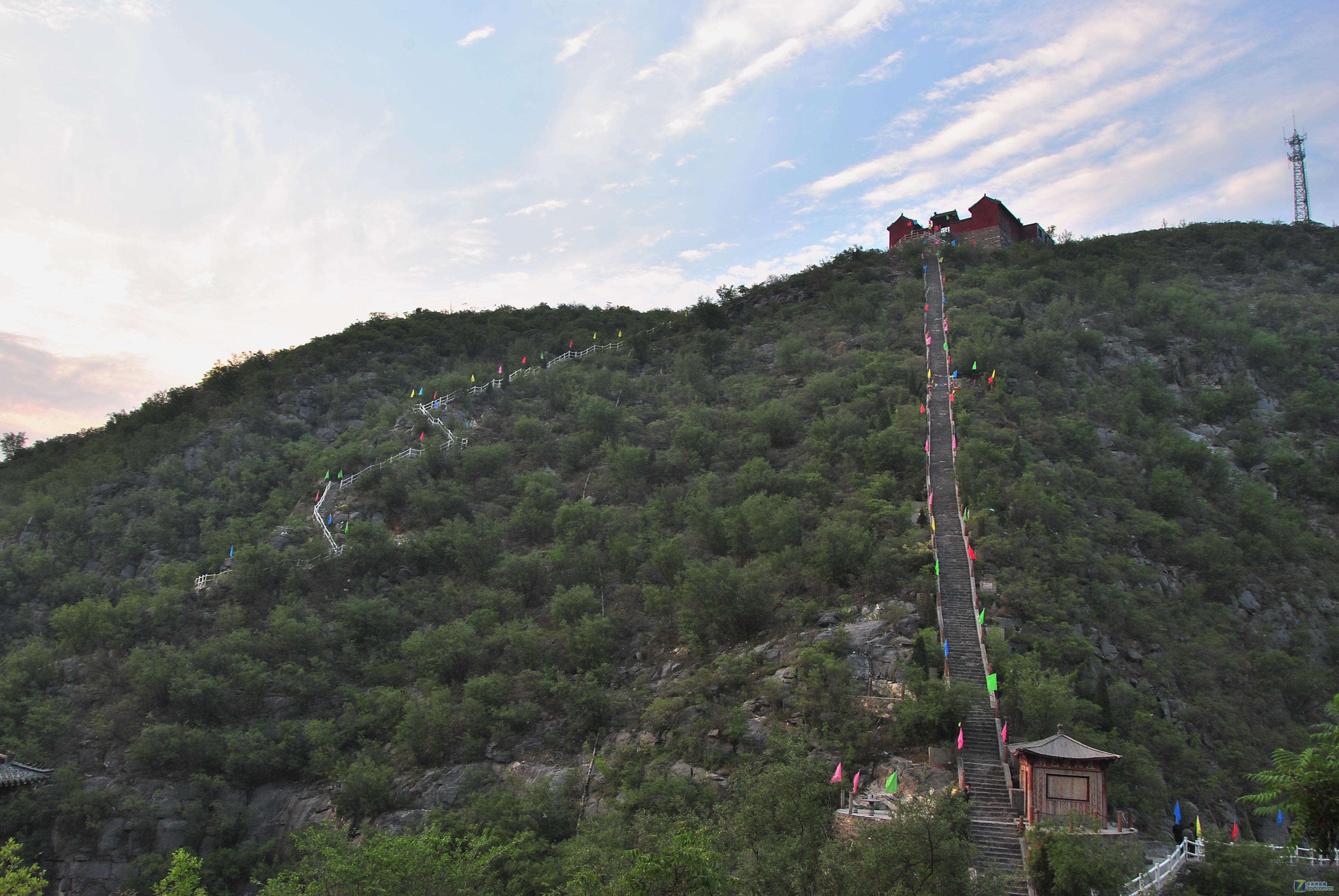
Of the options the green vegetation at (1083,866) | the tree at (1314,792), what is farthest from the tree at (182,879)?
the tree at (1314,792)

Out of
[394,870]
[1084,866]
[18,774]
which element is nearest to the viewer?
[1084,866]

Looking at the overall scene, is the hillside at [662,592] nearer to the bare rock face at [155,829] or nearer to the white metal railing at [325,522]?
the bare rock face at [155,829]

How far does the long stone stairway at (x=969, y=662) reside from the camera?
20.0m

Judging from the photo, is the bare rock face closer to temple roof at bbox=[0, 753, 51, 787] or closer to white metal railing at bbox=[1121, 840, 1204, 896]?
temple roof at bbox=[0, 753, 51, 787]

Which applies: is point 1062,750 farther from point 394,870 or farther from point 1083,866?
point 394,870

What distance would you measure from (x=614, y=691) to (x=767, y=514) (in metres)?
9.48

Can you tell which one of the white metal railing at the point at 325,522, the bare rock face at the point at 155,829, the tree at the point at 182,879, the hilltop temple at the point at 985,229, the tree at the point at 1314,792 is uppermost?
the hilltop temple at the point at 985,229

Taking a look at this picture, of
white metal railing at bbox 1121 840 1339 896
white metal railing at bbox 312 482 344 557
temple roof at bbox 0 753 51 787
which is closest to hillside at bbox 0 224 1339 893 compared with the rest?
white metal railing at bbox 312 482 344 557

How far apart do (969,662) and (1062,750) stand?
6965 millimetres

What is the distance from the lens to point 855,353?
54.5 meters

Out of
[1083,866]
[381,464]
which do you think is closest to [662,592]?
[1083,866]

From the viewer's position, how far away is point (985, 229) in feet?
245

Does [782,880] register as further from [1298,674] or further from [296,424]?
[296,424]

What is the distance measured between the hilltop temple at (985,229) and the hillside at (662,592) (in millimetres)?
18991
